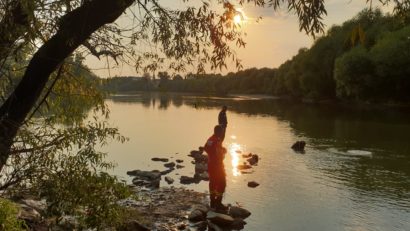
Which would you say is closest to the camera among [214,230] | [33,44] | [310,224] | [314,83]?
[33,44]

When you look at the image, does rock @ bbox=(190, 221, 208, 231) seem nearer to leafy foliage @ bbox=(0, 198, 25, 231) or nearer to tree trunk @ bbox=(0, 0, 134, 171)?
leafy foliage @ bbox=(0, 198, 25, 231)

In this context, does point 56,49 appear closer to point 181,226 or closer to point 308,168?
point 181,226

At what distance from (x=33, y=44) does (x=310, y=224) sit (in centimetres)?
1198

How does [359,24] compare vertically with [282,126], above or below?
above

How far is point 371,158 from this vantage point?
90.7 ft

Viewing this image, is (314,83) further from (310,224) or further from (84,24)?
(84,24)

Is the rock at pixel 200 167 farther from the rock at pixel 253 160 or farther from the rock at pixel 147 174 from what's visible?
the rock at pixel 253 160

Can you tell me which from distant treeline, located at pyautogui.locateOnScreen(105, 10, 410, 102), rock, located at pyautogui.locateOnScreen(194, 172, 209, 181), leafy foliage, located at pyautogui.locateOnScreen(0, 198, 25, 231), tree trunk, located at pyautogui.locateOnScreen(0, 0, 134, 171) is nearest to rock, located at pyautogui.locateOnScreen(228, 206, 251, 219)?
rock, located at pyautogui.locateOnScreen(194, 172, 209, 181)

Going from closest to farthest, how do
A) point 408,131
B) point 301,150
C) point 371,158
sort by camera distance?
point 371,158, point 301,150, point 408,131

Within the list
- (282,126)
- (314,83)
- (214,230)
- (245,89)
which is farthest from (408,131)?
(245,89)

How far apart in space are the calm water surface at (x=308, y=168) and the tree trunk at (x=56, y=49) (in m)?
2.52

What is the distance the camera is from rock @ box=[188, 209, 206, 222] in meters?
15.5

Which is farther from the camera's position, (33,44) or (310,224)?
(310,224)

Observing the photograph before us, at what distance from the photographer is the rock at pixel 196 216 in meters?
15.5
